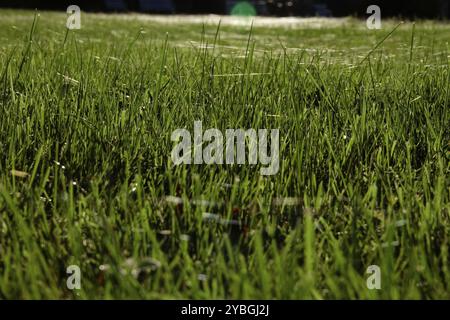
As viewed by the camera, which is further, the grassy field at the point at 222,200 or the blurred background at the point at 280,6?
the blurred background at the point at 280,6

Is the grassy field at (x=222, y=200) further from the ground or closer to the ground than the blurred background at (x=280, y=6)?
closer to the ground

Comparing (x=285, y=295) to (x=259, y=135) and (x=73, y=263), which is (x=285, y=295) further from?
(x=259, y=135)

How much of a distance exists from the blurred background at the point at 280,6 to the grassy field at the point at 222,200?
42.3 ft

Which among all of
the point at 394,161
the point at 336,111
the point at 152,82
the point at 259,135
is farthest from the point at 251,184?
the point at 152,82

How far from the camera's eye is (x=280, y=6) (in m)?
20.1

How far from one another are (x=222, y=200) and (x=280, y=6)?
19434 millimetres

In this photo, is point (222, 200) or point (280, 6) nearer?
point (222, 200)

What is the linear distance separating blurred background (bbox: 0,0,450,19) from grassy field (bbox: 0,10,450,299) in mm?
12906

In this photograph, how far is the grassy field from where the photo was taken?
3.59 ft

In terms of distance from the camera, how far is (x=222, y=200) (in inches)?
55.1

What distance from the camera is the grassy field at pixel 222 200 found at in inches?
43.0

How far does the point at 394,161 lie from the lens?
1.74 m

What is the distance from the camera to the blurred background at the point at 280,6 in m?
15.0

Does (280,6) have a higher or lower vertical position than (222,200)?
higher
